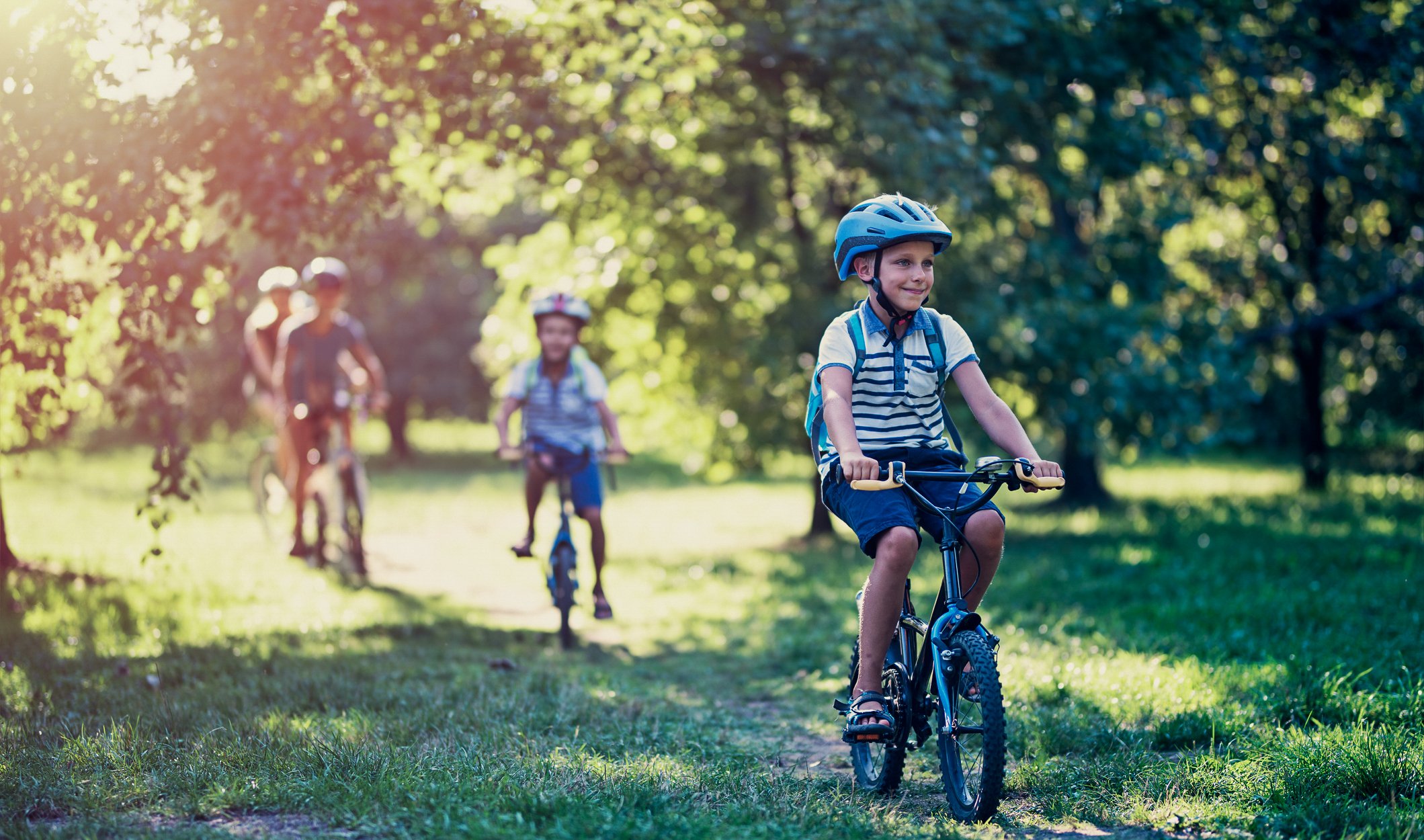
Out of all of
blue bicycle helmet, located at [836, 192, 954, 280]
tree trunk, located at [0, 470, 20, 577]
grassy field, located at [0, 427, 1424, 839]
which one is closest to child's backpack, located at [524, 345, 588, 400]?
grassy field, located at [0, 427, 1424, 839]

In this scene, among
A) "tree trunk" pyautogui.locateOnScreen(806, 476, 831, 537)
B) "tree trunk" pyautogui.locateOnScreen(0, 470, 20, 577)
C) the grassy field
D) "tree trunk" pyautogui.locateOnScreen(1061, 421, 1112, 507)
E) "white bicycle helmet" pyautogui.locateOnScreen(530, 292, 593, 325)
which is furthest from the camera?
"tree trunk" pyautogui.locateOnScreen(1061, 421, 1112, 507)

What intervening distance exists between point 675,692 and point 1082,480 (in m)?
10.5

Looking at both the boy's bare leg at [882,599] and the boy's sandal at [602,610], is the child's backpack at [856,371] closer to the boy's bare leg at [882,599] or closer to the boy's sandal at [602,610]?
the boy's bare leg at [882,599]

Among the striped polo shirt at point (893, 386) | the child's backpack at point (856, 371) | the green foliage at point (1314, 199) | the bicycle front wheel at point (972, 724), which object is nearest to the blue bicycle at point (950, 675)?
the bicycle front wheel at point (972, 724)

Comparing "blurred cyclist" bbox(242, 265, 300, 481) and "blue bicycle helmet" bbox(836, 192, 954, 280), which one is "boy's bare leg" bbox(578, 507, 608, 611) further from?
"blurred cyclist" bbox(242, 265, 300, 481)

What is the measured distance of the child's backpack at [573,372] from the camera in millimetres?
7758

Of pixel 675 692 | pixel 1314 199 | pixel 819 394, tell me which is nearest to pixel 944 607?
pixel 819 394

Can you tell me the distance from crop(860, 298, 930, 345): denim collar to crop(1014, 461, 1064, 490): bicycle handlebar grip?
703 millimetres

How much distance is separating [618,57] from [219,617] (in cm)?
470

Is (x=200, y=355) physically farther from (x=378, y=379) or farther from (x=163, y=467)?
(x=163, y=467)

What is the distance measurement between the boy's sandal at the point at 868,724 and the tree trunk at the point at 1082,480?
37.9ft

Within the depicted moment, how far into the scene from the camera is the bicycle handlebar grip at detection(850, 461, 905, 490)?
412 cm

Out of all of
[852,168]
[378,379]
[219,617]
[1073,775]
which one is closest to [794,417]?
[852,168]

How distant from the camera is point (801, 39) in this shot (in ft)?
27.8
